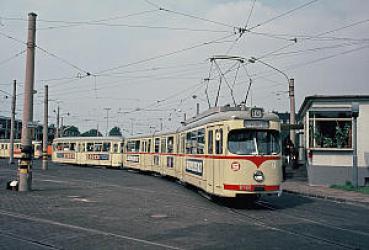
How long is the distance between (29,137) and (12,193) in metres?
2.40

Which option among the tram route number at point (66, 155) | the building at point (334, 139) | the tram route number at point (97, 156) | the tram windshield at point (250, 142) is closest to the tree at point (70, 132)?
the tram route number at point (66, 155)

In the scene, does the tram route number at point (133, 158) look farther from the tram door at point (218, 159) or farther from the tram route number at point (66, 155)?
the tram door at point (218, 159)

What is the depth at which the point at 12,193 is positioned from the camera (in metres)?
16.7

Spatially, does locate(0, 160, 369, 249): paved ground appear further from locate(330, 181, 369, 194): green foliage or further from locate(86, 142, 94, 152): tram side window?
locate(86, 142, 94, 152): tram side window

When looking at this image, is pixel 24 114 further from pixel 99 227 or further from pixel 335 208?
pixel 335 208

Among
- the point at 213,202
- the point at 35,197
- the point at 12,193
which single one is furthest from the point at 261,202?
the point at 12,193

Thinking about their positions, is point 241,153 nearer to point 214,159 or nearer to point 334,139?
point 214,159

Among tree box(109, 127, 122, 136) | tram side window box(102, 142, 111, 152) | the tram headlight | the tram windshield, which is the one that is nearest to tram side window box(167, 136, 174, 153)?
the tram windshield

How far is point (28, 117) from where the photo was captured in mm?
17922

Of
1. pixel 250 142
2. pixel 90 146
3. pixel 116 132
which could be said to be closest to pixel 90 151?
pixel 90 146

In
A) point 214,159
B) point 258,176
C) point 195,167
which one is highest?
point 214,159

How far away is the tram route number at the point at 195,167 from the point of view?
16.2 meters

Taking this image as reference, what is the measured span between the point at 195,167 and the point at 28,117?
7.16m

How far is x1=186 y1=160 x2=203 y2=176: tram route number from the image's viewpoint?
16.2m
